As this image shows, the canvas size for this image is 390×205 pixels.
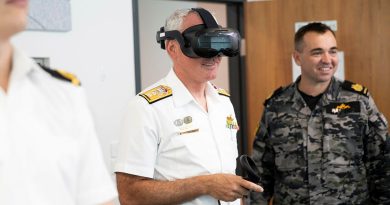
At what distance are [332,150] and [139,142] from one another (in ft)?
3.51

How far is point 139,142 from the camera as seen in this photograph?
5.20 feet

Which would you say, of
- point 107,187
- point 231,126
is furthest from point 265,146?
point 107,187

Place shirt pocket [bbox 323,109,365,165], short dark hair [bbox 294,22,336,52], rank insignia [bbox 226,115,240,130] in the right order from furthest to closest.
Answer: short dark hair [bbox 294,22,336,52] → shirt pocket [bbox 323,109,365,165] → rank insignia [bbox 226,115,240,130]

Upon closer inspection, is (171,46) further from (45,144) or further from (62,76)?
(45,144)

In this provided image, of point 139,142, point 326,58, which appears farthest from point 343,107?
point 139,142

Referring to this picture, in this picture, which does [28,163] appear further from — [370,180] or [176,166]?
[370,180]

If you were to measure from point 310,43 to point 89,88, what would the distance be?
4.05 feet

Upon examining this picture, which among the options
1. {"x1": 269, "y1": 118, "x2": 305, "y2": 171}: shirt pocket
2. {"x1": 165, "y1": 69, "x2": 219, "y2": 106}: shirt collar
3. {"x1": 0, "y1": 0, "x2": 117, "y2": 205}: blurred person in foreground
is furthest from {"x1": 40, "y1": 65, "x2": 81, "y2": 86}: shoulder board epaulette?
{"x1": 269, "y1": 118, "x2": 305, "y2": 171}: shirt pocket

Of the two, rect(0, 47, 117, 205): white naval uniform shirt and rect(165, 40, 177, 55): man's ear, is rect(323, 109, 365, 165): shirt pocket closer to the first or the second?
rect(165, 40, 177, 55): man's ear

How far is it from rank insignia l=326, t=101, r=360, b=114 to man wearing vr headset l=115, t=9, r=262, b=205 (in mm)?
744

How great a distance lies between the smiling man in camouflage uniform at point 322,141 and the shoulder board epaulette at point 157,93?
2.78 ft

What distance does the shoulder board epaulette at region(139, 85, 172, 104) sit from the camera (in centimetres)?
167

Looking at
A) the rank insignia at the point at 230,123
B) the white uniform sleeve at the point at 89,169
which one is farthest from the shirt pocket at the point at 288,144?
the white uniform sleeve at the point at 89,169

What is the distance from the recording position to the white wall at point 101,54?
2613 millimetres
